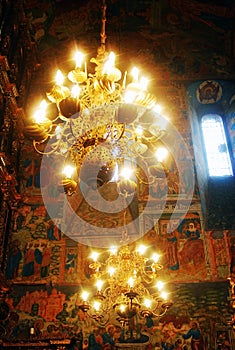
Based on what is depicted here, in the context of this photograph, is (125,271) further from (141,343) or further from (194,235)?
(194,235)

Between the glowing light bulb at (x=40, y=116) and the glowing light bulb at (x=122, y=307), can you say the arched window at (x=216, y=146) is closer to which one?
the glowing light bulb at (x=122, y=307)

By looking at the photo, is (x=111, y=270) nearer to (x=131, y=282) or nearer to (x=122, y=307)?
(x=131, y=282)

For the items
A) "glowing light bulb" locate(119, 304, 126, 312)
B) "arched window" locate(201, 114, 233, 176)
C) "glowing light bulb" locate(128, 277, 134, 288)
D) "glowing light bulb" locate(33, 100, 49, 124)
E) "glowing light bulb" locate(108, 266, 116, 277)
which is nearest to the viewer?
"glowing light bulb" locate(33, 100, 49, 124)

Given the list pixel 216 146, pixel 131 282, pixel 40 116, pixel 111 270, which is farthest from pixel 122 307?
pixel 216 146

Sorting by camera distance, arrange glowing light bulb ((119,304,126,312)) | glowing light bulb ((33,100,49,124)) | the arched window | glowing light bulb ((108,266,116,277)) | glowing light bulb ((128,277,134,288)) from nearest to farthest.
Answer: glowing light bulb ((33,100,49,124)) < glowing light bulb ((119,304,126,312)) < glowing light bulb ((128,277,134,288)) < glowing light bulb ((108,266,116,277)) < the arched window

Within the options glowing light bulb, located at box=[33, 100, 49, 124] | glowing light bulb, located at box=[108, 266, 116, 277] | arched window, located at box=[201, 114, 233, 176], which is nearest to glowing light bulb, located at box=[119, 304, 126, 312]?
glowing light bulb, located at box=[108, 266, 116, 277]

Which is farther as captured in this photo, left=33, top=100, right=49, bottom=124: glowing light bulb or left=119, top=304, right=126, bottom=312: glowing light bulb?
left=119, top=304, right=126, bottom=312: glowing light bulb

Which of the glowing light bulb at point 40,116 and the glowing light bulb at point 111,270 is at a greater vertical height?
the glowing light bulb at point 40,116

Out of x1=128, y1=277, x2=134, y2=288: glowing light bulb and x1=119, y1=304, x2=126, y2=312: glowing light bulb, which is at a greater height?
x1=128, y1=277, x2=134, y2=288: glowing light bulb

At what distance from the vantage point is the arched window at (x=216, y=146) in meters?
10.6

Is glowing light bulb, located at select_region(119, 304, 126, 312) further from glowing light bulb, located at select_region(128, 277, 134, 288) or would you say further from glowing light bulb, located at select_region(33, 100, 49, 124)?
glowing light bulb, located at select_region(33, 100, 49, 124)

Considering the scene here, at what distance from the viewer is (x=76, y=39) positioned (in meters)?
12.1

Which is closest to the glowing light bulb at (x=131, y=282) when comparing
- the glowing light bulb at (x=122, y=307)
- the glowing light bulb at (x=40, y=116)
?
the glowing light bulb at (x=122, y=307)

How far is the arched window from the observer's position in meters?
10.6
